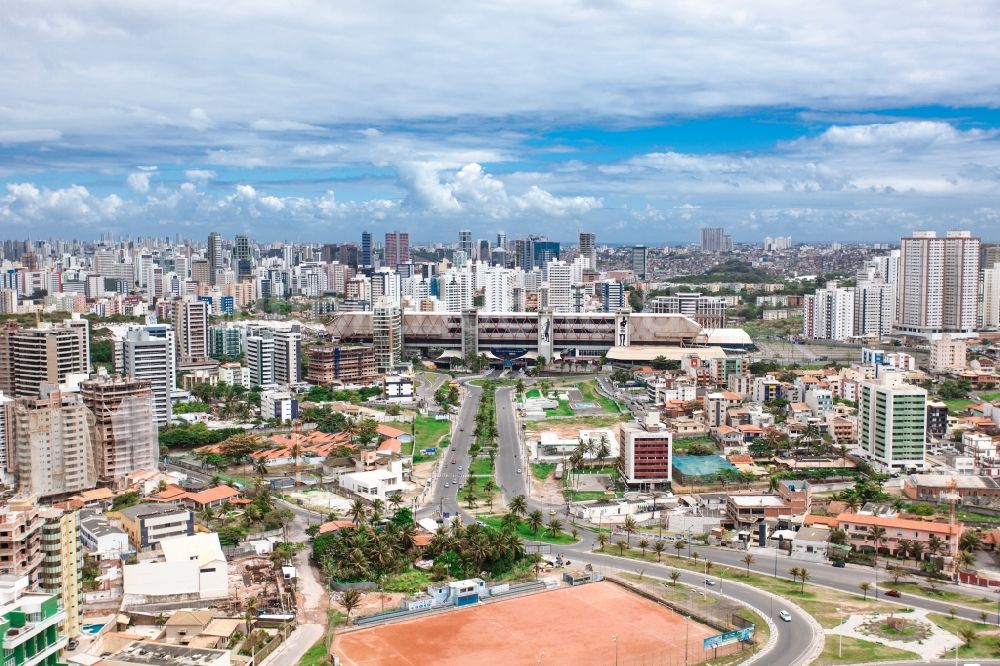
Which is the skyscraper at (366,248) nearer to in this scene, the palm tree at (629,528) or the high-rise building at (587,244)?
the high-rise building at (587,244)

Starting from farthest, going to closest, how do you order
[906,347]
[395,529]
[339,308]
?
1. [339,308]
2. [906,347]
3. [395,529]

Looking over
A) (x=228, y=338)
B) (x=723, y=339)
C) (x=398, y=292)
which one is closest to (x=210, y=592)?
(x=228, y=338)

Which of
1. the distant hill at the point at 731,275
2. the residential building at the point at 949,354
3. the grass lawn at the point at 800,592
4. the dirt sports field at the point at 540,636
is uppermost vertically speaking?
the distant hill at the point at 731,275

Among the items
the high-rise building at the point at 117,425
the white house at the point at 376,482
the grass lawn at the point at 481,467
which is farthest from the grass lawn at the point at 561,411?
the high-rise building at the point at 117,425

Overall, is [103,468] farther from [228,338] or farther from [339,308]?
[339,308]

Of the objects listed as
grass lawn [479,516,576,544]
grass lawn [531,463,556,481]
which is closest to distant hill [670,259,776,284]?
grass lawn [531,463,556,481]

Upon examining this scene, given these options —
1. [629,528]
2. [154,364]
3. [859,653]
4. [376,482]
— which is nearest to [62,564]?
[376,482]
